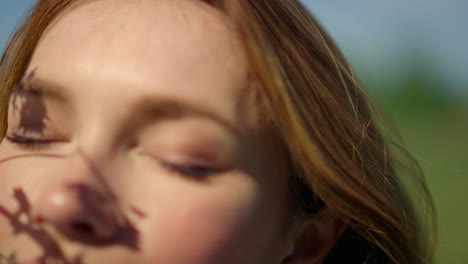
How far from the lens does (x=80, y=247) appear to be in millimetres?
1757

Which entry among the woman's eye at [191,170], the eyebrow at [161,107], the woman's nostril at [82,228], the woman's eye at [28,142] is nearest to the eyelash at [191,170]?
the woman's eye at [191,170]

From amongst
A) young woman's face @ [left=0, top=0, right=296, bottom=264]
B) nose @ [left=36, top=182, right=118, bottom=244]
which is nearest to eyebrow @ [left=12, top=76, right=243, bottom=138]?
young woman's face @ [left=0, top=0, right=296, bottom=264]

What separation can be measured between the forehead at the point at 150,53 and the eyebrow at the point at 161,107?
25mm

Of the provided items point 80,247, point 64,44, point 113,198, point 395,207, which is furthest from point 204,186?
point 395,207

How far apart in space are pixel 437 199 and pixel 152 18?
26.9 feet

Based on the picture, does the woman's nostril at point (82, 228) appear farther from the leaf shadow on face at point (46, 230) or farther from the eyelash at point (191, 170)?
the eyelash at point (191, 170)

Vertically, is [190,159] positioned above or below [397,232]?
above

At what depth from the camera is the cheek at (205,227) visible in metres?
1.79

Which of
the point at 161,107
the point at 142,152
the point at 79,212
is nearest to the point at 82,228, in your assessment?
the point at 79,212

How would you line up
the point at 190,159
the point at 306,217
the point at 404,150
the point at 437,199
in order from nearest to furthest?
the point at 190,159, the point at 306,217, the point at 404,150, the point at 437,199

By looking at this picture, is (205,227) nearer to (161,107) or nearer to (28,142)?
(161,107)

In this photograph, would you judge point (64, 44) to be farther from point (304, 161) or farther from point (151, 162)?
point (304, 161)

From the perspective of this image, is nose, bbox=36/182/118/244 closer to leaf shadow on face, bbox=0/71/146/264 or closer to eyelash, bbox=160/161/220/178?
leaf shadow on face, bbox=0/71/146/264

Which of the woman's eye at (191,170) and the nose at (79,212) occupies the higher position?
the woman's eye at (191,170)
